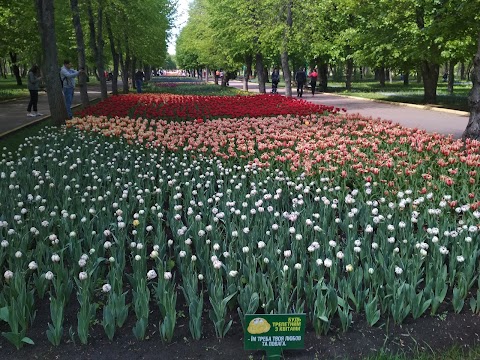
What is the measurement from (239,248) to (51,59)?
1061cm

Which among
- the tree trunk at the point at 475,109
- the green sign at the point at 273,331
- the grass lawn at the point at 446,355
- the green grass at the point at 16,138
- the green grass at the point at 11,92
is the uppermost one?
the green grass at the point at 11,92

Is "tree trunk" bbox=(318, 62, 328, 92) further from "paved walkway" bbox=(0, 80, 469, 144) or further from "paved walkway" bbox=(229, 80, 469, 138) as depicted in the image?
"paved walkway" bbox=(0, 80, 469, 144)

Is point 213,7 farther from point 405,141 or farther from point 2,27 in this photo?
point 405,141

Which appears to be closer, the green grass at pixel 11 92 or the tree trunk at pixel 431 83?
the tree trunk at pixel 431 83

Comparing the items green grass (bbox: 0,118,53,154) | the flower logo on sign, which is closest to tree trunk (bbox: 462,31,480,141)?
the flower logo on sign

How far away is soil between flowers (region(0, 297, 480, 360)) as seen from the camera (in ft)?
10.4

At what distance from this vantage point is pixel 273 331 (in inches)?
116

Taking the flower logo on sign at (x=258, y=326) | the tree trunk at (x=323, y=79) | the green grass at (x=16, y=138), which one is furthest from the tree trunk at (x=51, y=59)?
the tree trunk at (x=323, y=79)

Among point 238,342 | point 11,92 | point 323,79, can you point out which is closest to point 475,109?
point 238,342

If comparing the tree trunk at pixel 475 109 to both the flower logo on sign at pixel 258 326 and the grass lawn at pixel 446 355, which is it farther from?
the flower logo on sign at pixel 258 326

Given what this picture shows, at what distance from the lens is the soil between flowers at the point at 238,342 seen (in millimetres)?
3174

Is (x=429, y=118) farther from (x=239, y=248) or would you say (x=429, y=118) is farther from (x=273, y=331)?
(x=273, y=331)

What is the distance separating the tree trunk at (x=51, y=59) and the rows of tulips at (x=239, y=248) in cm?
568

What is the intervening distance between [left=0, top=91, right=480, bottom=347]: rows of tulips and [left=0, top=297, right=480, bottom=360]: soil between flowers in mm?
75
